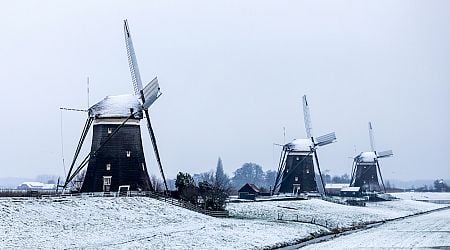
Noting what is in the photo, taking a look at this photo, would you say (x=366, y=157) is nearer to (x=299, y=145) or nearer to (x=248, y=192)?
(x=299, y=145)

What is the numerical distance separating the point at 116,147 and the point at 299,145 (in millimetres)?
46244

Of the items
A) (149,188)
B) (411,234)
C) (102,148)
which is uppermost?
(102,148)

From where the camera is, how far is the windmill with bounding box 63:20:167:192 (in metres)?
54.6

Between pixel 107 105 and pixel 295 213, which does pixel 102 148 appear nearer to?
pixel 107 105

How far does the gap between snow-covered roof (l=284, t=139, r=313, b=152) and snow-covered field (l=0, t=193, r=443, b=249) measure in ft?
137

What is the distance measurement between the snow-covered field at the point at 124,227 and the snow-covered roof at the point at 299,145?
4171 centimetres

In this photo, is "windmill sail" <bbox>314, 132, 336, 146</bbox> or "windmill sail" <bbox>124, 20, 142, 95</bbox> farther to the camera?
"windmill sail" <bbox>314, 132, 336, 146</bbox>

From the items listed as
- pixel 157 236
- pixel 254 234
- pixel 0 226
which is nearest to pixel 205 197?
pixel 254 234

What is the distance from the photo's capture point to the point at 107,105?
56500mm

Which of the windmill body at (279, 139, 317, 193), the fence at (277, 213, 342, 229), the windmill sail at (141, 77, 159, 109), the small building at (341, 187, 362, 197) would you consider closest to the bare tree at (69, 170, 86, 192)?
the windmill sail at (141, 77, 159, 109)

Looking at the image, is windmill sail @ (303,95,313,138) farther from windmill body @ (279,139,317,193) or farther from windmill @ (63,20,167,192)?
windmill @ (63,20,167,192)

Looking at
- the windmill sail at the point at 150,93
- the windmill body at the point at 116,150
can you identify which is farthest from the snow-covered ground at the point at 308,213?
the windmill sail at the point at 150,93

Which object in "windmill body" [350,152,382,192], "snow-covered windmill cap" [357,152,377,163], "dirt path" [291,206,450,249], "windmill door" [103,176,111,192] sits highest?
"snow-covered windmill cap" [357,152,377,163]

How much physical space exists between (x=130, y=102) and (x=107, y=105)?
81.5 inches
